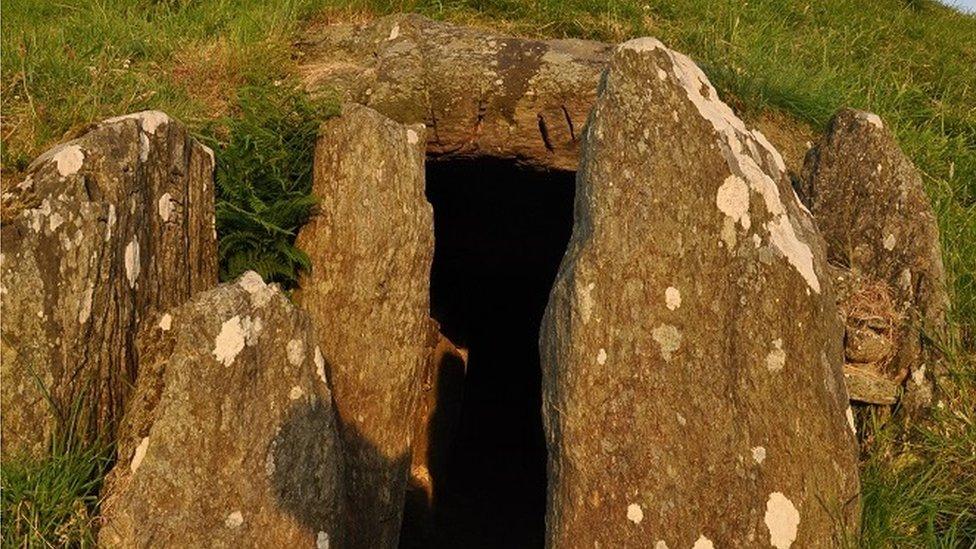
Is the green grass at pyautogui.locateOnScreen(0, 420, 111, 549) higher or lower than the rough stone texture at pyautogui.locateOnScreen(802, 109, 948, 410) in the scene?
lower

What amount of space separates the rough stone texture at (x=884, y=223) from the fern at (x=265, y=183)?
2966 millimetres

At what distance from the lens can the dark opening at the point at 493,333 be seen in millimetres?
8492

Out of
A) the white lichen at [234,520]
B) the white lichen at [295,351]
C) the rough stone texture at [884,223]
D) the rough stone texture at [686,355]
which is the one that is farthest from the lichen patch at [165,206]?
the rough stone texture at [884,223]

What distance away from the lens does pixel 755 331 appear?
15.0ft

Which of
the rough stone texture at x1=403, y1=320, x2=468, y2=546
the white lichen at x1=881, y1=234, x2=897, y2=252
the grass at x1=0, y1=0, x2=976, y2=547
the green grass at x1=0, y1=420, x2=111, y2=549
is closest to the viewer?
the green grass at x1=0, y1=420, x2=111, y2=549

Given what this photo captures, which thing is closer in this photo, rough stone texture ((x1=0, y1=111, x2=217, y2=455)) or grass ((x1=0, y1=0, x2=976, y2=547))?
rough stone texture ((x1=0, y1=111, x2=217, y2=455))

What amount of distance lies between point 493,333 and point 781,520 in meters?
6.88

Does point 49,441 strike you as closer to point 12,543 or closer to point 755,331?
point 12,543

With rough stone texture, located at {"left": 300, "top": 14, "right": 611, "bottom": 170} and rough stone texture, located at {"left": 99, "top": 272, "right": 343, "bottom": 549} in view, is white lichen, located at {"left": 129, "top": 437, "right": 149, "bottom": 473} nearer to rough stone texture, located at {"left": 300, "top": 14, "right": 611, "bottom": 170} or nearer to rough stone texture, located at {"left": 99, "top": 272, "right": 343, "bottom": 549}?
rough stone texture, located at {"left": 99, "top": 272, "right": 343, "bottom": 549}

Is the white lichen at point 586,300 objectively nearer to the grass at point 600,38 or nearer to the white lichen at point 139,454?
the grass at point 600,38

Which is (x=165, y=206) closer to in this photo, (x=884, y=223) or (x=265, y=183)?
(x=265, y=183)

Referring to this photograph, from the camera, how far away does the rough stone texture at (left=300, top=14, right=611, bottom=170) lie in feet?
22.3

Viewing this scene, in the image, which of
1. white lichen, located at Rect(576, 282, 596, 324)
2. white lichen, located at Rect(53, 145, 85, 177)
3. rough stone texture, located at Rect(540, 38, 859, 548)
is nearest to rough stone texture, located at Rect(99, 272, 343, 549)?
white lichen, located at Rect(53, 145, 85, 177)

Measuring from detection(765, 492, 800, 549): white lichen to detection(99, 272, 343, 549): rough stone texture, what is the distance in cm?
197
